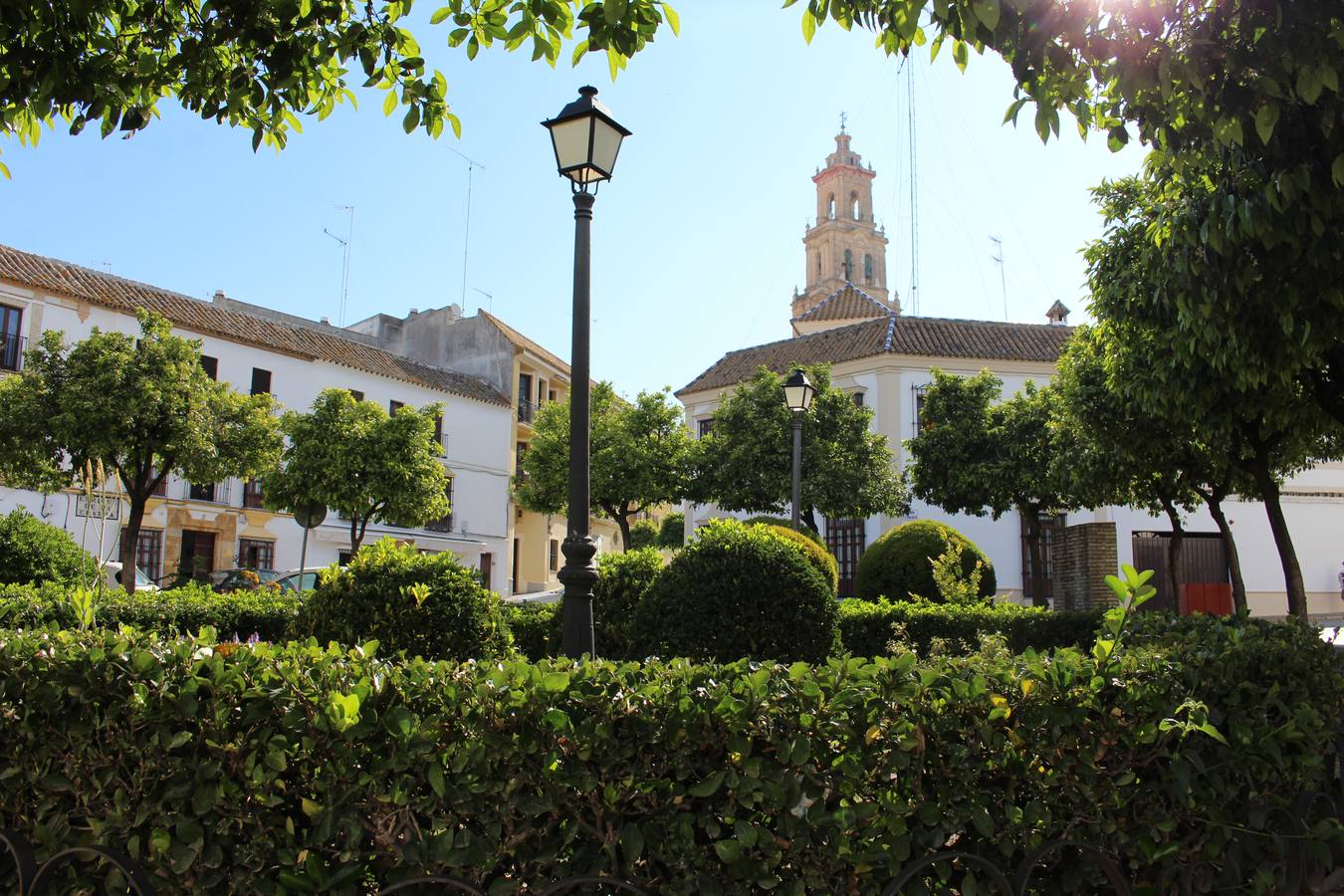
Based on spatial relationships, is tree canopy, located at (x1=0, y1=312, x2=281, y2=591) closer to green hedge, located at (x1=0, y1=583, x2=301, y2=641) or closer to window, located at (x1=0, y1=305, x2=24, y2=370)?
green hedge, located at (x1=0, y1=583, x2=301, y2=641)

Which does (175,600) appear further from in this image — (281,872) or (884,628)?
(281,872)

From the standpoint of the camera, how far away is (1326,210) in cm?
468

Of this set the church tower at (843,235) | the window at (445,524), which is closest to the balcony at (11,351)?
the window at (445,524)

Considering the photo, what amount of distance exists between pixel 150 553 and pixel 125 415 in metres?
11.3

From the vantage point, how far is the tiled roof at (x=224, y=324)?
2433 cm

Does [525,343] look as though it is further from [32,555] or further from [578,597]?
[578,597]

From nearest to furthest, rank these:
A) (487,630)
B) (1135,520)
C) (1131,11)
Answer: (1131,11) < (487,630) < (1135,520)

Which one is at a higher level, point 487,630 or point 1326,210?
point 1326,210

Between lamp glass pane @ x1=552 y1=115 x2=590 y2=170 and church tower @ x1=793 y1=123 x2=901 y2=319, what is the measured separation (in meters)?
60.4

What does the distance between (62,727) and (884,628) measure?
364 inches

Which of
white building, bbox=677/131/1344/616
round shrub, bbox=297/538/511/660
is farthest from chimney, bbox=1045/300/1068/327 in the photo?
round shrub, bbox=297/538/511/660

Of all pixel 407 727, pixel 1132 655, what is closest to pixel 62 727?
pixel 407 727

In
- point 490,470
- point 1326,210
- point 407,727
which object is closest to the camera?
point 407,727

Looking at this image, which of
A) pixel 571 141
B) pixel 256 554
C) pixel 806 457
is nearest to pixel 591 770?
pixel 571 141
